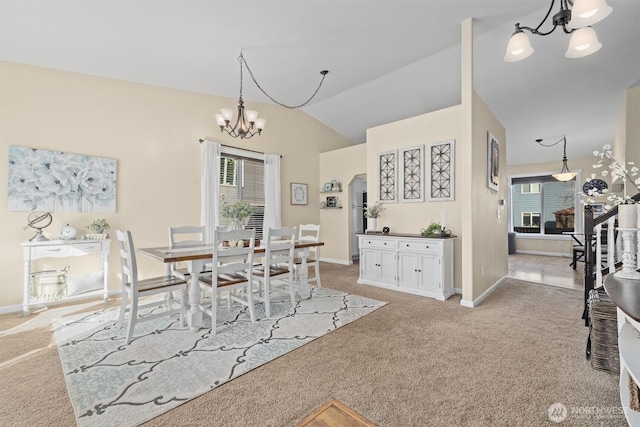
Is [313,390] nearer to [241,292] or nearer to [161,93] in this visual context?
A: [241,292]

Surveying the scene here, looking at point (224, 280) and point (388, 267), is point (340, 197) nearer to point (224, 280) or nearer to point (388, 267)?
point (388, 267)

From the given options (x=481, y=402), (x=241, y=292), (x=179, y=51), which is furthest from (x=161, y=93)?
(x=481, y=402)

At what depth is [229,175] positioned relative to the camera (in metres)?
5.36

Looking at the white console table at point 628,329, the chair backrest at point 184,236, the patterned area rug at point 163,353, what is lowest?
the patterned area rug at point 163,353

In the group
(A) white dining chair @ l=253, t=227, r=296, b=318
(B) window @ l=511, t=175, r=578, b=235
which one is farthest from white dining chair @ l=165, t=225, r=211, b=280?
(B) window @ l=511, t=175, r=578, b=235

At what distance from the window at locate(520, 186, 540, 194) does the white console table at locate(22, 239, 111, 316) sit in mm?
10205

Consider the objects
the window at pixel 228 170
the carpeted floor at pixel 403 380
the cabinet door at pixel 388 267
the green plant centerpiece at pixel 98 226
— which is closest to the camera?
the carpeted floor at pixel 403 380

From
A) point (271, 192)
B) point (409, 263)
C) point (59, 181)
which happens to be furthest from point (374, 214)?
point (59, 181)

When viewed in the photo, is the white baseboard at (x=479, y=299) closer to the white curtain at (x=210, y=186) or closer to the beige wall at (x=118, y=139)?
the white curtain at (x=210, y=186)

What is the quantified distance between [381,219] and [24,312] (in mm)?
4955

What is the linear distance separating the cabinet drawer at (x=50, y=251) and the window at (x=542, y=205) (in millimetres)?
10413

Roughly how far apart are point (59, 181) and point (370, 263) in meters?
4.47

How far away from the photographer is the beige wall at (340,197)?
6345 millimetres

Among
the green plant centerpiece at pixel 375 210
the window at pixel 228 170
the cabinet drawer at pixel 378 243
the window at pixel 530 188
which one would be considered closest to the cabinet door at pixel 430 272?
the cabinet drawer at pixel 378 243
